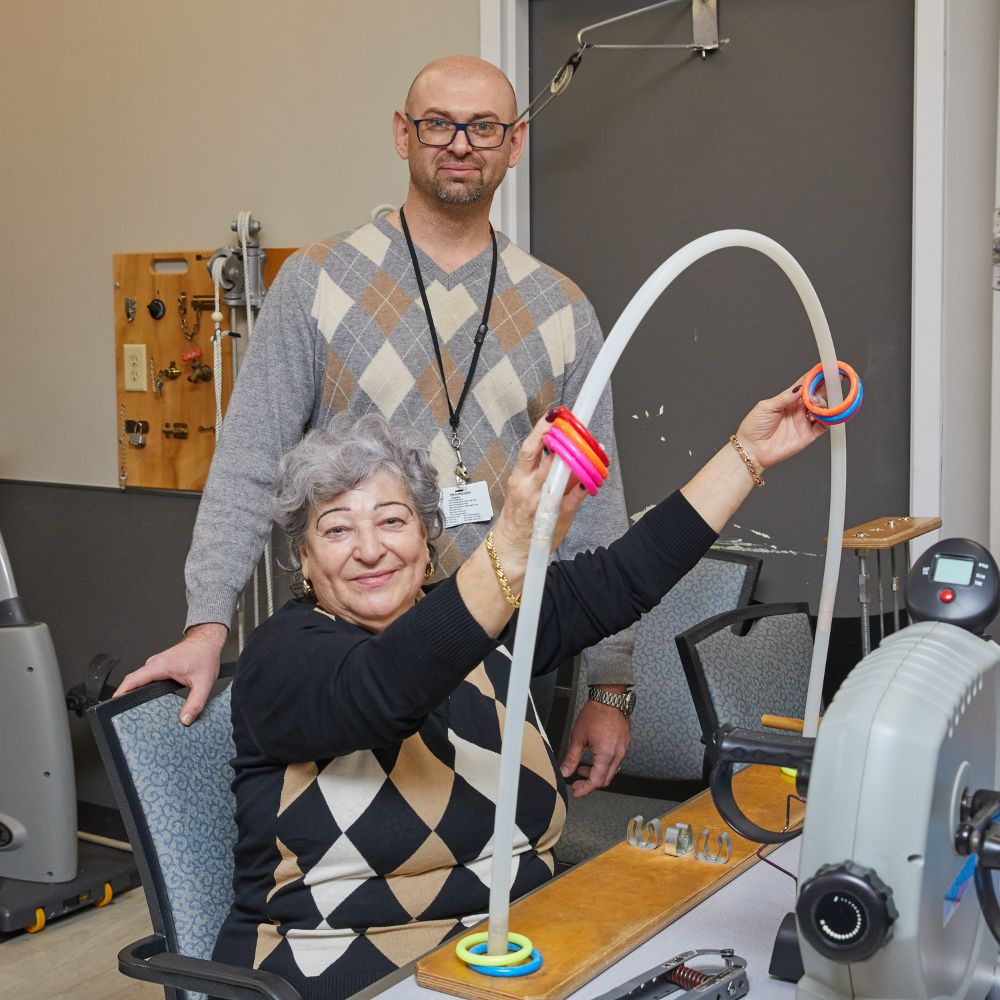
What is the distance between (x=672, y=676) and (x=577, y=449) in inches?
67.3

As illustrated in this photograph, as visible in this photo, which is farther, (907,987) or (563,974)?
(563,974)

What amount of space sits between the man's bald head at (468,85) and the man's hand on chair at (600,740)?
3.23 ft

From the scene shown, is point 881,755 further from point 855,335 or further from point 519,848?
point 855,335

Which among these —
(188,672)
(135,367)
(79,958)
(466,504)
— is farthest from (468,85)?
(79,958)


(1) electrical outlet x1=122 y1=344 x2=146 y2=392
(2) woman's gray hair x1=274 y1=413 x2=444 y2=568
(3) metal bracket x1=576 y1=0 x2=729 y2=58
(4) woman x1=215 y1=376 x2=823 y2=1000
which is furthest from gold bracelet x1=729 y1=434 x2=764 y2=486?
(1) electrical outlet x1=122 y1=344 x2=146 y2=392

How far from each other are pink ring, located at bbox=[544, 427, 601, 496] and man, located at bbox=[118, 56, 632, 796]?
1020mm

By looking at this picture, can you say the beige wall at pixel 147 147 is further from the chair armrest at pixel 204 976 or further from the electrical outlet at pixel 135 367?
the chair armrest at pixel 204 976

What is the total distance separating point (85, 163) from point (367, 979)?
9.89ft

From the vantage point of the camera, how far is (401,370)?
84.0 inches

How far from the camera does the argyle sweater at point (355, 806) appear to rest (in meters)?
1.46

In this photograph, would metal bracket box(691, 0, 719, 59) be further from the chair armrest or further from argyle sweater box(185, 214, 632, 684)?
the chair armrest

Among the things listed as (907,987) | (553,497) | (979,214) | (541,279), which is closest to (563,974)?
(907,987)

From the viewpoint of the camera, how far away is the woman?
1.45 m

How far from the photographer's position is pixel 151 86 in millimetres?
3635
